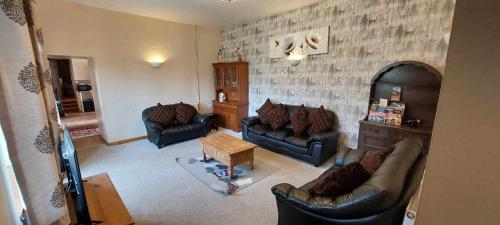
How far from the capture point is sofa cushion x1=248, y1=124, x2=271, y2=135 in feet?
14.3

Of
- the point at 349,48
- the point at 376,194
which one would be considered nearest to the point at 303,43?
the point at 349,48

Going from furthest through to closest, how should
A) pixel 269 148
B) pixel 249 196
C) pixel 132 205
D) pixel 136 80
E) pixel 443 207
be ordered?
pixel 136 80 < pixel 269 148 < pixel 249 196 < pixel 132 205 < pixel 443 207

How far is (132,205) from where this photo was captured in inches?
101

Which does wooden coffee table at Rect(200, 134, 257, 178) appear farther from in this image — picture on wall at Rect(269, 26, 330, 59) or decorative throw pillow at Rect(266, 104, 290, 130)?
picture on wall at Rect(269, 26, 330, 59)

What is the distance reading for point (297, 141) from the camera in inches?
149

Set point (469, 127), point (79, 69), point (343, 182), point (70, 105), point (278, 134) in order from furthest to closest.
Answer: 1. point (79, 69)
2. point (70, 105)
3. point (278, 134)
4. point (343, 182)
5. point (469, 127)

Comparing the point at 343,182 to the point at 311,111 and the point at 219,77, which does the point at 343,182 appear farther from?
the point at 219,77

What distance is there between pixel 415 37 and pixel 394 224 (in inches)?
111

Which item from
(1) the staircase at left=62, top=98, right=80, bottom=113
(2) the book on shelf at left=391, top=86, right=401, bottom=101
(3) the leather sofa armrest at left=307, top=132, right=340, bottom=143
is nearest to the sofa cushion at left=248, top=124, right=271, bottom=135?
(3) the leather sofa armrest at left=307, top=132, right=340, bottom=143

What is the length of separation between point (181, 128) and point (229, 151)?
2.04 m

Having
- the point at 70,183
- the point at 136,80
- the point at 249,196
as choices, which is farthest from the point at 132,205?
the point at 136,80

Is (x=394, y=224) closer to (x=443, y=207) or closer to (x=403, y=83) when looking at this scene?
(x=443, y=207)

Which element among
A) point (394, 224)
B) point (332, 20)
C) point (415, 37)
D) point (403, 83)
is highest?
point (332, 20)

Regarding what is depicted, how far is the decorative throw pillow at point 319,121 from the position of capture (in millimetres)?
3928
